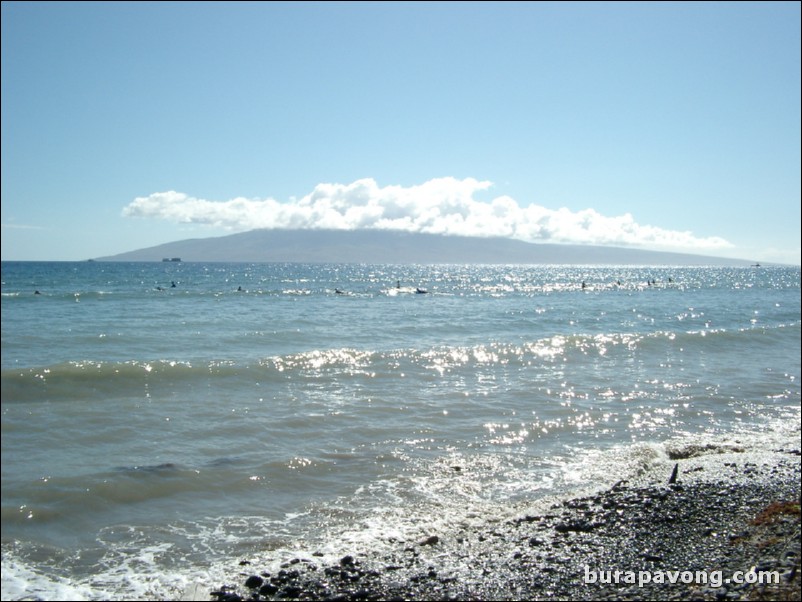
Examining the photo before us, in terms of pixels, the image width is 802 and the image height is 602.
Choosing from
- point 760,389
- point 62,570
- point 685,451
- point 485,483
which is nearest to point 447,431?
point 485,483

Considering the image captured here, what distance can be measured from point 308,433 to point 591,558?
25.8 ft

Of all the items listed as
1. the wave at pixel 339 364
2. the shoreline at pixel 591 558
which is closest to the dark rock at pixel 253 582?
the shoreline at pixel 591 558

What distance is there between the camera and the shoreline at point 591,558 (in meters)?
6.48

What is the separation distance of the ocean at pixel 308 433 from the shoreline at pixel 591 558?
0.62 meters

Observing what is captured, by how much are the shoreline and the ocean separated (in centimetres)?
62

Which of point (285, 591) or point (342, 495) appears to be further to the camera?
point (342, 495)

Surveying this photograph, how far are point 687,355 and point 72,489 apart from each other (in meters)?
26.1

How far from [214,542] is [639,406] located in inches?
523

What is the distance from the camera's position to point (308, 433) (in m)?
13.6

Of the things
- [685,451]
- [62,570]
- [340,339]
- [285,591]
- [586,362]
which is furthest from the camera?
[340,339]

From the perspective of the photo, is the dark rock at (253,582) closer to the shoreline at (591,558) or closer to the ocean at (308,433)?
the shoreline at (591,558)

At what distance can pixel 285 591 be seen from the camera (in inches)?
260

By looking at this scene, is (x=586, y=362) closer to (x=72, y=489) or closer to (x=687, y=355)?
(x=687, y=355)

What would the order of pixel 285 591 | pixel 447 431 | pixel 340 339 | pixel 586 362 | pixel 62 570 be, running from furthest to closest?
pixel 340 339 < pixel 586 362 < pixel 447 431 < pixel 62 570 < pixel 285 591
